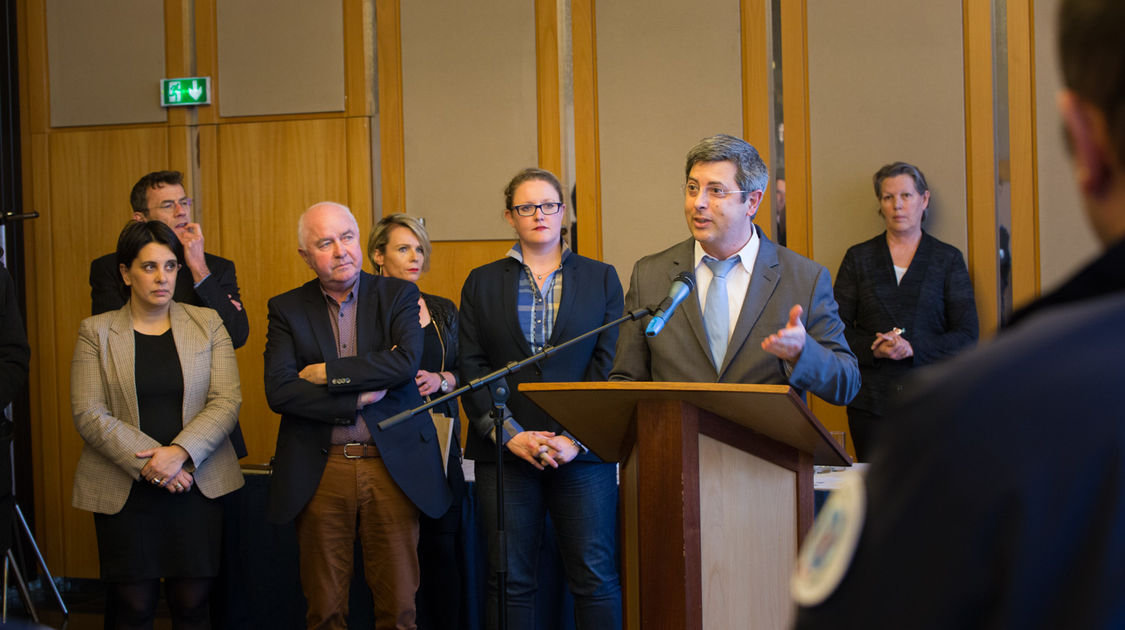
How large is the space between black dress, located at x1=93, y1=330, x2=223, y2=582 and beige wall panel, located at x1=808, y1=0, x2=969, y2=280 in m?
3.15

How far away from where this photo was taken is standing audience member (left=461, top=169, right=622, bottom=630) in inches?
121

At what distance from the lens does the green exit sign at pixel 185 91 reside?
18.7ft

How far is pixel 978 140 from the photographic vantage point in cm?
487

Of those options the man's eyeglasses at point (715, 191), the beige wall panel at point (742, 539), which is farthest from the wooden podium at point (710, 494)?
the man's eyeglasses at point (715, 191)

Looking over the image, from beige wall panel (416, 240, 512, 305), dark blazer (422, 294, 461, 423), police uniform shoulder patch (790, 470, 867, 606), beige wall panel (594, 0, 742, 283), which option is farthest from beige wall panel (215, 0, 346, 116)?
police uniform shoulder patch (790, 470, 867, 606)

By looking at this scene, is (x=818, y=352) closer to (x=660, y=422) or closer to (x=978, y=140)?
(x=660, y=422)

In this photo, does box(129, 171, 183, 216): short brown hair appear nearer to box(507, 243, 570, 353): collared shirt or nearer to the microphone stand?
box(507, 243, 570, 353): collared shirt

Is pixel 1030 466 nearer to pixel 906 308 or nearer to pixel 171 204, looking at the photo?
pixel 906 308

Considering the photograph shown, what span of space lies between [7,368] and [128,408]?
671mm

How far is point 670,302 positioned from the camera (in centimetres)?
244

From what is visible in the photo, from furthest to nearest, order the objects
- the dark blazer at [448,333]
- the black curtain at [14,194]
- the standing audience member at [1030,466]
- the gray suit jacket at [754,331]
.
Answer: the black curtain at [14,194]
the dark blazer at [448,333]
the gray suit jacket at [754,331]
the standing audience member at [1030,466]

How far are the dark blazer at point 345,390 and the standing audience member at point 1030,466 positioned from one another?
265cm

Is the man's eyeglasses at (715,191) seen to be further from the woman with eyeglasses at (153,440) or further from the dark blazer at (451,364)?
the woman with eyeglasses at (153,440)

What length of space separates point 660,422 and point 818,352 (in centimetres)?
48
